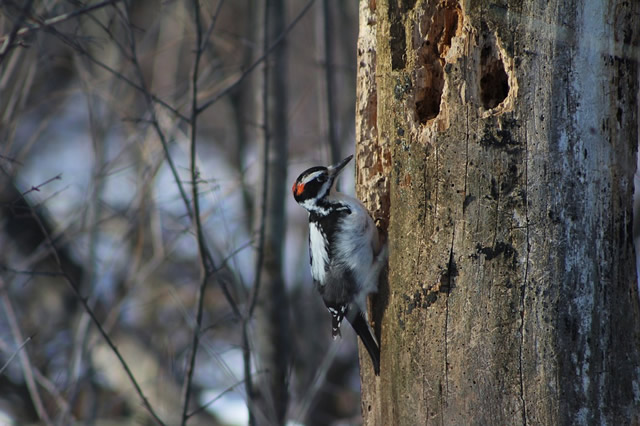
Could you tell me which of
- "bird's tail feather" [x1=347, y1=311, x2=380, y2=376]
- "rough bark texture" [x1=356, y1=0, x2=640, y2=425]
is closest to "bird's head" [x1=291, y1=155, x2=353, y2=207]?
"bird's tail feather" [x1=347, y1=311, x2=380, y2=376]

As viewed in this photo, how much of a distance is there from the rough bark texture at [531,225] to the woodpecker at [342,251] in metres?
0.49

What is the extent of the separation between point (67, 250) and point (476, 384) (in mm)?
5706

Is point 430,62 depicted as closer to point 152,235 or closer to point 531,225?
point 531,225

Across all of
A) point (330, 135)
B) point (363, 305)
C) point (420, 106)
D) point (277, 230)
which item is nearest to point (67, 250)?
point (277, 230)

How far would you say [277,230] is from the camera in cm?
496

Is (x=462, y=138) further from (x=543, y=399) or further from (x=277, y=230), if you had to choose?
(x=277, y=230)

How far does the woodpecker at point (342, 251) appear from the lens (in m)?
3.16

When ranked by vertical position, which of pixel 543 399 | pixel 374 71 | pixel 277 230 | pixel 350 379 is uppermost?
pixel 374 71

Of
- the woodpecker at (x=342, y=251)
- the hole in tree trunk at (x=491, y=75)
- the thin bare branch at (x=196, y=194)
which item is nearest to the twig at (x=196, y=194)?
the thin bare branch at (x=196, y=194)

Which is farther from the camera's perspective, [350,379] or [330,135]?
[350,379]

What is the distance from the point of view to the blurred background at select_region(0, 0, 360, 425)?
4340mm

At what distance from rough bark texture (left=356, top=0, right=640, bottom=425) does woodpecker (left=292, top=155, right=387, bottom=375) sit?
0.49 metres

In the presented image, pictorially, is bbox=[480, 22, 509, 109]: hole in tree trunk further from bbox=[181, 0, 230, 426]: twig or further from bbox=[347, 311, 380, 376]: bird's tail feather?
bbox=[181, 0, 230, 426]: twig

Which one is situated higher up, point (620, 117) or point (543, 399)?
point (620, 117)
